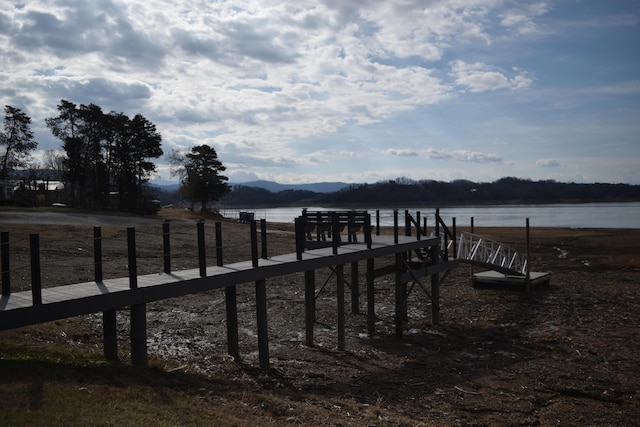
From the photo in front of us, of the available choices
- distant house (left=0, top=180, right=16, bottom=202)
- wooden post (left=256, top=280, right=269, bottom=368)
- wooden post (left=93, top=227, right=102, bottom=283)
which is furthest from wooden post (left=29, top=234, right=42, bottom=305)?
distant house (left=0, top=180, right=16, bottom=202)

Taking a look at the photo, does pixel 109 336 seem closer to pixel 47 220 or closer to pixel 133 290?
pixel 133 290

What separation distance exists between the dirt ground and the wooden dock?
2.98ft

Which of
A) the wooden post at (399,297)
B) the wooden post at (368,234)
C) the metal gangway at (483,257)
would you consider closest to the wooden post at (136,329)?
the wooden post at (368,234)

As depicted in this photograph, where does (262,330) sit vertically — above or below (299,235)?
below

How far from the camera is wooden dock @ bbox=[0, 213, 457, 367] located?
849 centimetres

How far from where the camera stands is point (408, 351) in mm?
15164

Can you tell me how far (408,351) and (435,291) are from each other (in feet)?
14.0

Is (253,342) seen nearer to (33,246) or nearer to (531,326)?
(33,246)

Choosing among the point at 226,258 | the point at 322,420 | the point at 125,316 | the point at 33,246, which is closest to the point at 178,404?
the point at 322,420

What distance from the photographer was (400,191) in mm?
163625

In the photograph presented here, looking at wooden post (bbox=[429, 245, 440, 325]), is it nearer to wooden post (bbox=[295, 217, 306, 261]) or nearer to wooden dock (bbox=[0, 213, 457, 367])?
wooden dock (bbox=[0, 213, 457, 367])

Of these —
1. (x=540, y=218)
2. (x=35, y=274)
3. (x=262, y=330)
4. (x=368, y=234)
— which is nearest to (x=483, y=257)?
(x=368, y=234)

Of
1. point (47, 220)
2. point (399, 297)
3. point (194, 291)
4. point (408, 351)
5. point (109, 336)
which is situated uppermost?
point (47, 220)

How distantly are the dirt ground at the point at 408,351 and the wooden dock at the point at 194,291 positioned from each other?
908mm
